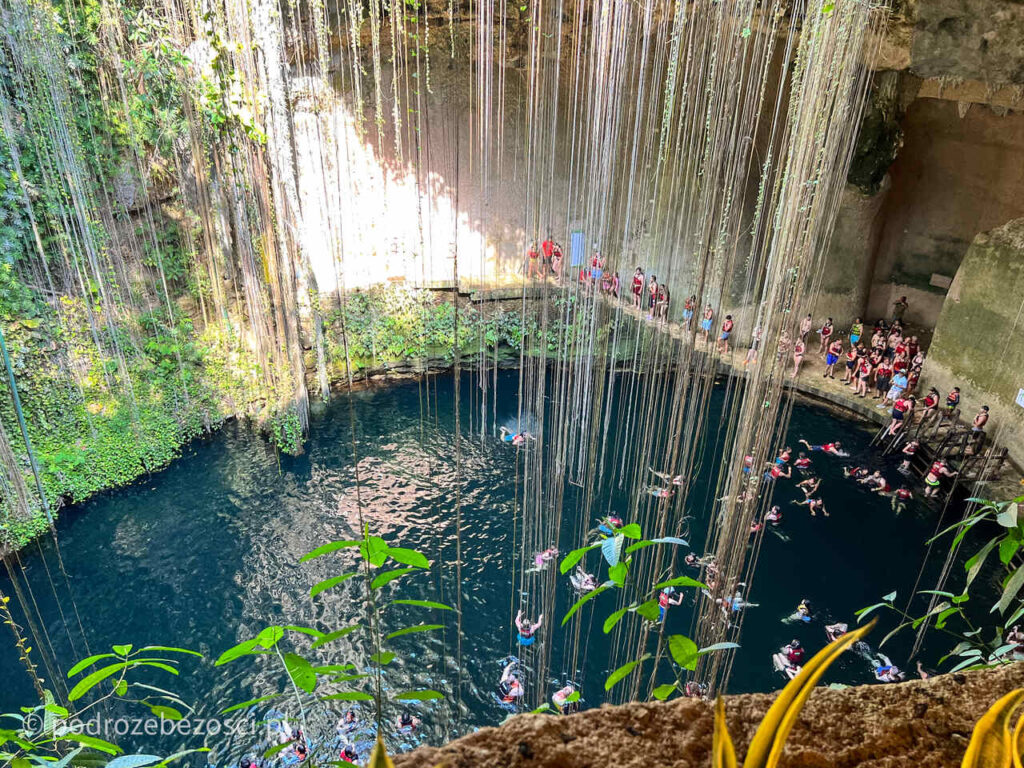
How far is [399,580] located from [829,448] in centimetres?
472

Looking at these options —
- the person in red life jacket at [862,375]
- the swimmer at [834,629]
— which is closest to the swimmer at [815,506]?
the swimmer at [834,629]

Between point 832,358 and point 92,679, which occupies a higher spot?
point 92,679

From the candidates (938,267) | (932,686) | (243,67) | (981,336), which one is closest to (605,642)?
(932,686)

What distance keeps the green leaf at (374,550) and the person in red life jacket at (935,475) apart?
6882 mm

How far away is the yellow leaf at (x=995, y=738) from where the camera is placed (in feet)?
1.54

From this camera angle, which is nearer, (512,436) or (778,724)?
(778,724)

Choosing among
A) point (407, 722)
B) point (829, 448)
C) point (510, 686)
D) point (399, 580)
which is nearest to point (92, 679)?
point (407, 722)

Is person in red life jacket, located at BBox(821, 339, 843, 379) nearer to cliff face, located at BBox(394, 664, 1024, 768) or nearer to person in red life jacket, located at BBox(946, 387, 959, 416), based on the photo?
person in red life jacket, located at BBox(946, 387, 959, 416)

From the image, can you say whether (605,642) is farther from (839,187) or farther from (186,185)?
(186,185)

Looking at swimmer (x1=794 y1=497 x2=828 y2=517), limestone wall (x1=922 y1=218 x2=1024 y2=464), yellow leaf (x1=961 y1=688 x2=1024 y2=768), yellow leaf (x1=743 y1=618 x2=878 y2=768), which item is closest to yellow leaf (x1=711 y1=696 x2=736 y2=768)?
yellow leaf (x1=743 y1=618 x2=878 y2=768)

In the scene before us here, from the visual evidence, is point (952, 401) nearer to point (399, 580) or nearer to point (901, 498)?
point (901, 498)

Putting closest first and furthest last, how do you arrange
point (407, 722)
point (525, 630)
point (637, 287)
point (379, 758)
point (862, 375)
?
point (379, 758), point (407, 722), point (525, 630), point (862, 375), point (637, 287)

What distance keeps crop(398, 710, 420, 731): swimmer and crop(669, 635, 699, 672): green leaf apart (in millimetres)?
3924

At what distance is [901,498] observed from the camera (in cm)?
639
